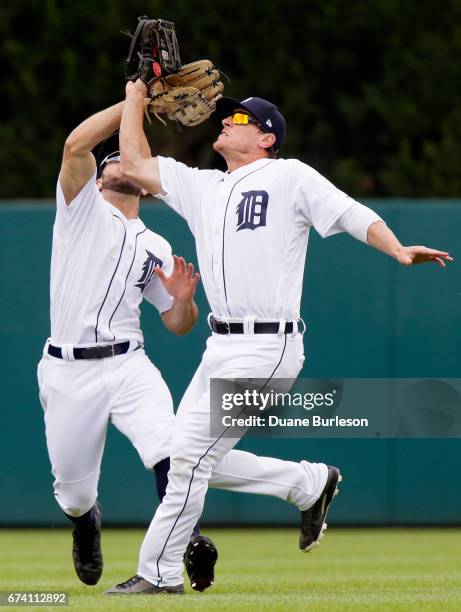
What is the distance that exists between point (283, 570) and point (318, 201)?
2.86 meters

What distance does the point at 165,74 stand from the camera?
22.3 ft

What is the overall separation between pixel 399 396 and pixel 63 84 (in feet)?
23.7

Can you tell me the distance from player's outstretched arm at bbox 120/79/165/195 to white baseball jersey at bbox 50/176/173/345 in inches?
10.7

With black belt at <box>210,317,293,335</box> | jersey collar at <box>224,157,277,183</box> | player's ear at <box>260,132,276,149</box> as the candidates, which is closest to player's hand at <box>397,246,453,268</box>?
black belt at <box>210,317,293,335</box>

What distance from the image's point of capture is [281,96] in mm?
15930

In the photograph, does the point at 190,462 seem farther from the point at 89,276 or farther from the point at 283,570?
the point at 283,570

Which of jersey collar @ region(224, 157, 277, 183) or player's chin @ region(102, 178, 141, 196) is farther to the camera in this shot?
player's chin @ region(102, 178, 141, 196)

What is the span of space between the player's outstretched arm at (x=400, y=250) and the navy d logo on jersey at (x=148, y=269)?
4.40 feet

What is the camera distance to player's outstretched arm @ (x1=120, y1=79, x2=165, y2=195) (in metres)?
6.70

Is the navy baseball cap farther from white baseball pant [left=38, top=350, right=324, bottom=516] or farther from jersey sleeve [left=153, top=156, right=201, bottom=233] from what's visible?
white baseball pant [left=38, top=350, right=324, bottom=516]

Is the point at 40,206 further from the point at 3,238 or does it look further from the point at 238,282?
the point at 238,282

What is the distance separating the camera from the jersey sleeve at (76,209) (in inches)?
276

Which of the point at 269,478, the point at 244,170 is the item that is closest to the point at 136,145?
the point at 244,170

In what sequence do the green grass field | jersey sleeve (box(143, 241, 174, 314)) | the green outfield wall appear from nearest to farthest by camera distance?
the green grass field
jersey sleeve (box(143, 241, 174, 314))
the green outfield wall
